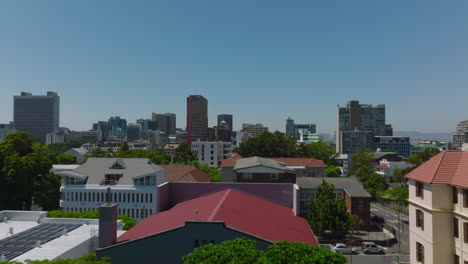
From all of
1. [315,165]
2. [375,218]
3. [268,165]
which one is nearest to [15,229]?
[268,165]

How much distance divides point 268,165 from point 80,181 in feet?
87.0

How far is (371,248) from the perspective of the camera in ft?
132

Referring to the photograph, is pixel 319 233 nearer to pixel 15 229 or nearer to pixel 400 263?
pixel 400 263

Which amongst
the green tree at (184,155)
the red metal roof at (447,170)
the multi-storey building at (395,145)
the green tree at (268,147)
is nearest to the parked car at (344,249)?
the red metal roof at (447,170)

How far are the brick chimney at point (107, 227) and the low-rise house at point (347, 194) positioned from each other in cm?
3619

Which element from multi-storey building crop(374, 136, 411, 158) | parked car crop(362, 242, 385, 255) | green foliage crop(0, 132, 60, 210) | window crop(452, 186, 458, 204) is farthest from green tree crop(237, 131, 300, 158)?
multi-storey building crop(374, 136, 411, 158)

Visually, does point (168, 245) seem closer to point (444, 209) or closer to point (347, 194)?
point (444, 209)

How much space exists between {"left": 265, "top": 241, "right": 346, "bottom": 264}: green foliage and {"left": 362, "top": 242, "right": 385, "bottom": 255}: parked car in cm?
2931

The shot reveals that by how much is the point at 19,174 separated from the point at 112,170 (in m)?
12.0

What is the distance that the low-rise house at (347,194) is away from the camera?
49.9m

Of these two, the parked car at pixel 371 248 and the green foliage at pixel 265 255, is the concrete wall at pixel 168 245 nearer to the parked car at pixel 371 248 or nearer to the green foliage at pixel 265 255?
the green foliage at pixel 265 255

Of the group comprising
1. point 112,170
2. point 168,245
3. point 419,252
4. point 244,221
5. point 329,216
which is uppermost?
point 112,170

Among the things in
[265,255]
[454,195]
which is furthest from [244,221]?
[454,195]

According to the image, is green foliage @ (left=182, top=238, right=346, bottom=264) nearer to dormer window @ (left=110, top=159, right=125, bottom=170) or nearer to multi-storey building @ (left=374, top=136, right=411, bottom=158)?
dormer window @ (left=110, top=159, right=125, bottom=170)
